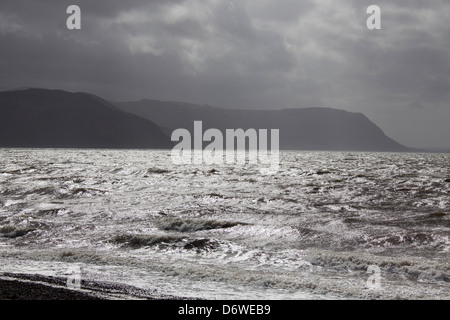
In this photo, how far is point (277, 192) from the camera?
2516 cm

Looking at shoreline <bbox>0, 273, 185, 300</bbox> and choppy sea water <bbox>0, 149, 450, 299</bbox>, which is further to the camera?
choppy sea water <bbox>0, 149, 450, 299</bbox>

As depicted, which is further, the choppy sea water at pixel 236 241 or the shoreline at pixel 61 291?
the choppy sea water at pixel 236 241

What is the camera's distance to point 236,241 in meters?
13.5

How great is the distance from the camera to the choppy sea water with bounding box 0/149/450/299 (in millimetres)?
9070

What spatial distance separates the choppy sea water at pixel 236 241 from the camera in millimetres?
9070

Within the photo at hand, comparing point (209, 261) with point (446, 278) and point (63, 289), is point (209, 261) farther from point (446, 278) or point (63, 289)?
point (446, 278)

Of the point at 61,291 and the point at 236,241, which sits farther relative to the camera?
the point at 236,241

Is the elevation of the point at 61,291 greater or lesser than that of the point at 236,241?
greater
